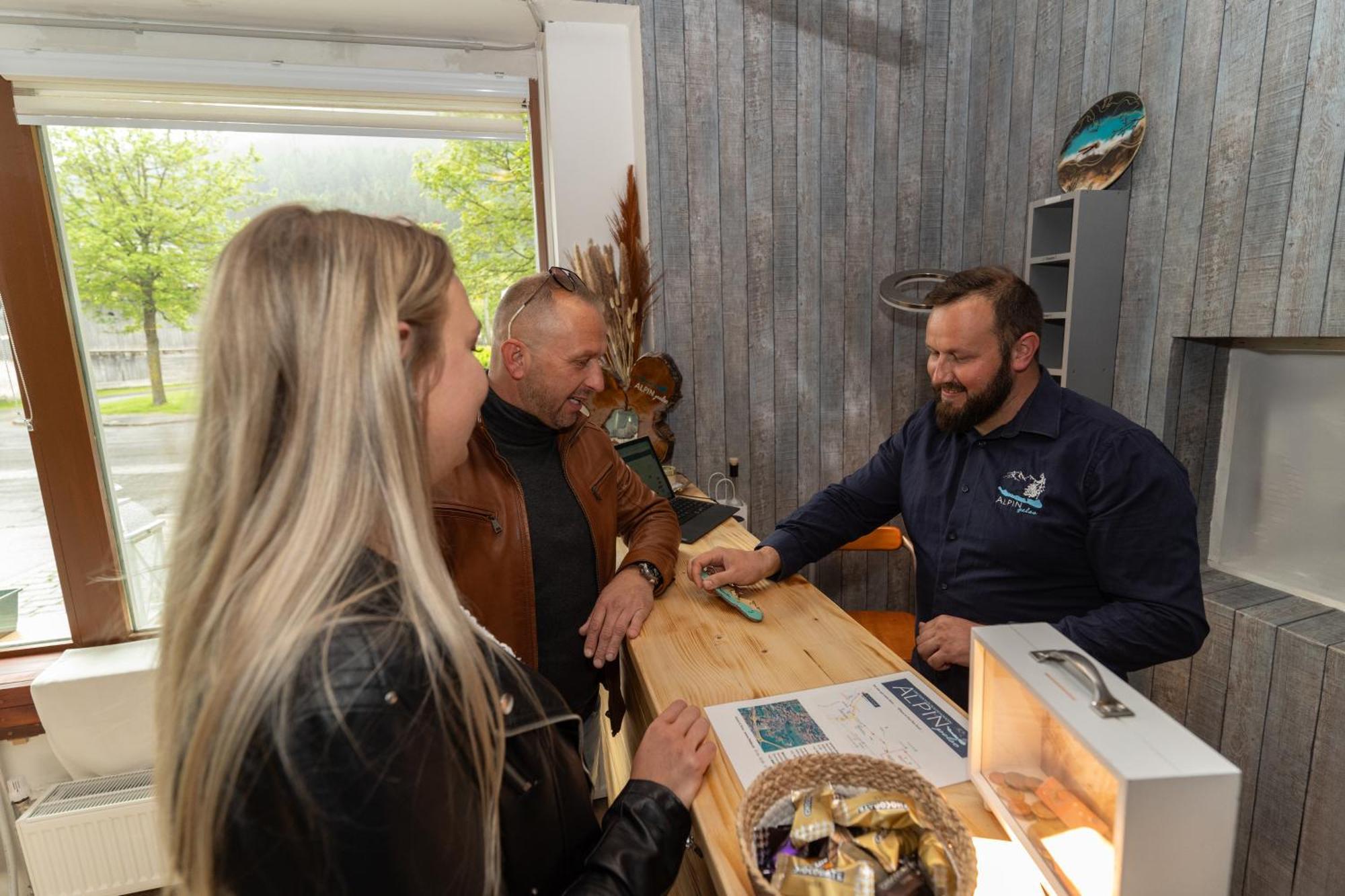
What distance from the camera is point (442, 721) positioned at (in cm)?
58

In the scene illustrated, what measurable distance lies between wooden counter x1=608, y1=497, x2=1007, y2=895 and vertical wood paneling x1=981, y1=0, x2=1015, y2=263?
6.60 feet

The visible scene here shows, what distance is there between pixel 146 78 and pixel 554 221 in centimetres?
146

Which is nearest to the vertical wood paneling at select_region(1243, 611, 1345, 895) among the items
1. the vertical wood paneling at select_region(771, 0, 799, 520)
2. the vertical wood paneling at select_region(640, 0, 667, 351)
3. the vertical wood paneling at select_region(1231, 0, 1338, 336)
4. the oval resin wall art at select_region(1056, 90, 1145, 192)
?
the vertical wood paneling at select_region(1231, 0, 1338, 336)

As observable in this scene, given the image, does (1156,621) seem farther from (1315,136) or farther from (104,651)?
(104,651)

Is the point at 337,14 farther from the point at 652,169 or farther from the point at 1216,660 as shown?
the point at 1216,660

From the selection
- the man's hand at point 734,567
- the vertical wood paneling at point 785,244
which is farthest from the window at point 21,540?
the vertical wood paneling at point 785,244

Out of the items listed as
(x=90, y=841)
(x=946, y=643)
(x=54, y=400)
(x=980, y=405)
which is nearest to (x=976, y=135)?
(x=980, y=405)

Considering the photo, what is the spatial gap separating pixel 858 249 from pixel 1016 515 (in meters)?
1.74

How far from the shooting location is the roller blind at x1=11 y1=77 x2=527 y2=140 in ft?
7.62

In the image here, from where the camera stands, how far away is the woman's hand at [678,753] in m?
0.87

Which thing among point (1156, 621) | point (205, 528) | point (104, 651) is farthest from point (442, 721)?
point (104, 651)

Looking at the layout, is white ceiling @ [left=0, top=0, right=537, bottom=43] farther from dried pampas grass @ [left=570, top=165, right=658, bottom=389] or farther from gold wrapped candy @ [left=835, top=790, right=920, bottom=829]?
gold wrapped candy @ [left=835, top=790, right=920, bottom=829]

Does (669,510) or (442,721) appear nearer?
(442,721)

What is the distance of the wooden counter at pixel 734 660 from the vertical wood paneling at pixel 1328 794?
1.30 meters
